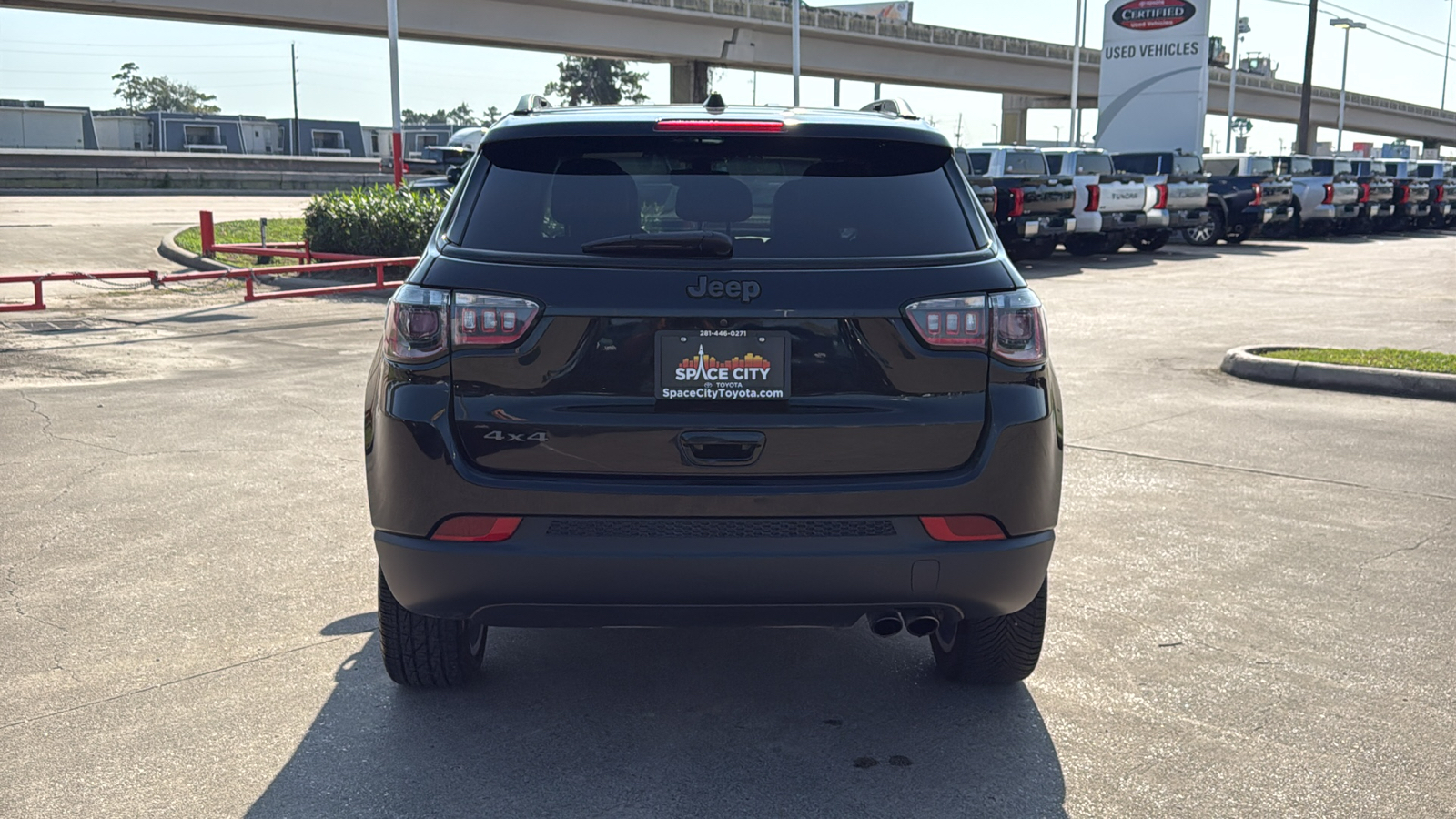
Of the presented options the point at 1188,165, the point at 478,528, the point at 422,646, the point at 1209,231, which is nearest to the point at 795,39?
the point at 1209,231

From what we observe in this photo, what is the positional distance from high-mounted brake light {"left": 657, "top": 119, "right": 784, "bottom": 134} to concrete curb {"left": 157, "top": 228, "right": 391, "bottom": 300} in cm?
1398

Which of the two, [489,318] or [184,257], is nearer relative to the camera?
[489,318]

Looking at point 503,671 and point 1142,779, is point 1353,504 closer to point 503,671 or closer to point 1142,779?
point 1142,779

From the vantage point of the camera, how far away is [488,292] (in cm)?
336

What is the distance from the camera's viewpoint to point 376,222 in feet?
64.6

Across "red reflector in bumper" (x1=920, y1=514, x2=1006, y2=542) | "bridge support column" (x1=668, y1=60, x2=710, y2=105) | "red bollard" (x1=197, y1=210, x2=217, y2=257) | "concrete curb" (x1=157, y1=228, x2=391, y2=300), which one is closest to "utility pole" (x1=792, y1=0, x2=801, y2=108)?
"bridge support column" (x1=668, y1=60, x2=710, y2=105)

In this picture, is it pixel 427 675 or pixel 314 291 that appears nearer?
pixel 427 675

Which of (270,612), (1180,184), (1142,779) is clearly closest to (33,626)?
(270,612)

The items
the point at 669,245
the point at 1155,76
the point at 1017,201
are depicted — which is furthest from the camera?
the point at 1155,76

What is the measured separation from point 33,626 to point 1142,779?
12.2 ft

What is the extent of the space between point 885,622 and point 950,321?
0.82 metres

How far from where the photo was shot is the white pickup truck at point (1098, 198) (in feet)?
78.0

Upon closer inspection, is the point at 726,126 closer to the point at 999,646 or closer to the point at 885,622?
the point at 885,622

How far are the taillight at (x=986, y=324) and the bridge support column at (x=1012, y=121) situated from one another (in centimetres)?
7724
